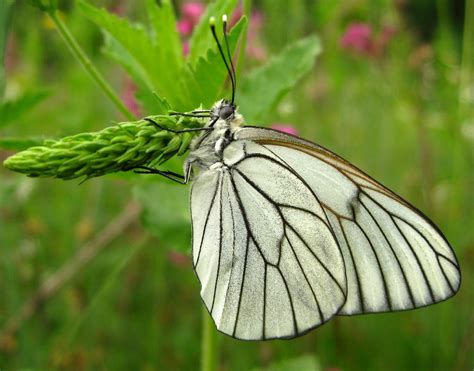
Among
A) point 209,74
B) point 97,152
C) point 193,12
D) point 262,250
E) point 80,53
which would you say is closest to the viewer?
point 97,152

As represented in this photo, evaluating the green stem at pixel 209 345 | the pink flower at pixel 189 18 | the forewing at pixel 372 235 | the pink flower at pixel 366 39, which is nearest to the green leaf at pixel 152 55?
the forewing at pixel 372 235

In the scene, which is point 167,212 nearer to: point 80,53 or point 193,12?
point 80,53

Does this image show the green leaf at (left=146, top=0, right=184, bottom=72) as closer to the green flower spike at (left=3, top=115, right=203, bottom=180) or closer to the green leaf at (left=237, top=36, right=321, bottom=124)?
the green leaf at (left=237, top=36, right=321, bottom=124)

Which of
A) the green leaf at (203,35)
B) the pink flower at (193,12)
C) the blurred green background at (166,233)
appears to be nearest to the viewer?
the green leaf at (203,35)

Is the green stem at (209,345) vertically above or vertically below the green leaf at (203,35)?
below

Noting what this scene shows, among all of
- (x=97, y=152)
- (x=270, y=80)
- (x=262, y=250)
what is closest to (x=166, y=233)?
(x=262, y=250)

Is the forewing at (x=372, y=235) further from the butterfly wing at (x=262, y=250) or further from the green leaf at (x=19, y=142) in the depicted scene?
the green leaf at (x=19, y=142)
